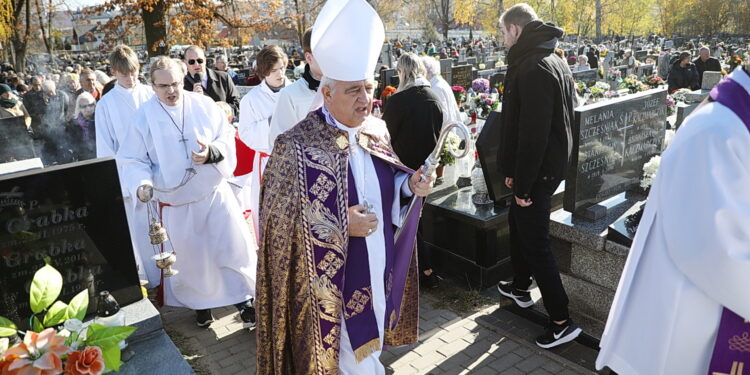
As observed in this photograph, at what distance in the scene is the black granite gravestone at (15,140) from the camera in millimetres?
8336

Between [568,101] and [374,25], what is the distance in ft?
5.98

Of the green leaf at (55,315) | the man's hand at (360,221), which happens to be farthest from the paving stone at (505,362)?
the green leaf at (55,315)

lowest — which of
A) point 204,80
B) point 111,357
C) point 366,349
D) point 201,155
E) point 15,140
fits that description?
point 366,349

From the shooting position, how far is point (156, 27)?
61.2 ft

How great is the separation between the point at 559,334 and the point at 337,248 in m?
2.18

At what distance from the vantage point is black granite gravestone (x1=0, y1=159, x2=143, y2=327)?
3059mm

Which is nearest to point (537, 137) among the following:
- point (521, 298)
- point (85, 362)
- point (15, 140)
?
point (521, 298)

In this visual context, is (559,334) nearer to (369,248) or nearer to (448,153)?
(369,248)

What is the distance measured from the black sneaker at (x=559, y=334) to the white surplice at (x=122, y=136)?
11.8ft

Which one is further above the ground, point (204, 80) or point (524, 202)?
point (204, 80)

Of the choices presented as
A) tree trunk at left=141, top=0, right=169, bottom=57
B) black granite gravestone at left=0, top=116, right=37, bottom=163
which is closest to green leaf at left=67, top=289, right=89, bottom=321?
black granite gravestone at left=0, top=116, right=37, bottom=163

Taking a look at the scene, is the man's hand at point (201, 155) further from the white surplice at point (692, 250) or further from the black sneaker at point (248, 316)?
the white surplice at point (692, 250)

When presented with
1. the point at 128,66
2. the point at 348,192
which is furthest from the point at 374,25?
the point at 128,66

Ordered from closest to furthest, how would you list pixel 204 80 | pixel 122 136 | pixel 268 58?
pixel 122 136, pixel 268 58, pixel 204 80
